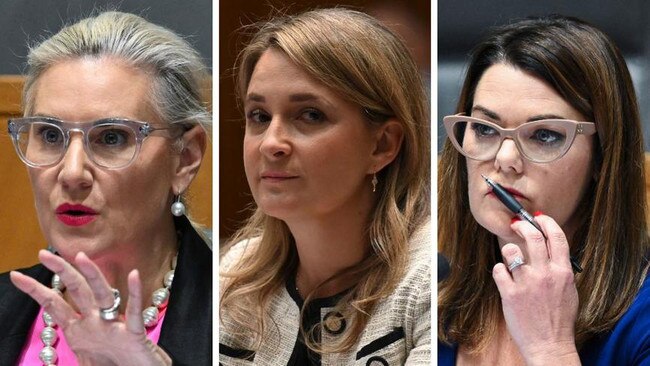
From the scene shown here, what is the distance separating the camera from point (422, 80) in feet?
6.99

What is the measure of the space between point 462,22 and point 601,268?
585mm

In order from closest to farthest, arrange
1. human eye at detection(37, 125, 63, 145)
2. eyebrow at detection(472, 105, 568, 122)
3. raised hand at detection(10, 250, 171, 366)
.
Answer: raised hand at detection(10, 250, 171, 366) < eyebrow at detection(472, 105, 568, 122) < human eye at detection(37, 125, 63, 145)

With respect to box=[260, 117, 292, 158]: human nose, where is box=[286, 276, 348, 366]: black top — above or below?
below

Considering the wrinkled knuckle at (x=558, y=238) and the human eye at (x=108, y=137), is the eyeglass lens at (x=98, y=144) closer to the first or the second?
the human eye at (x=108, y=137)

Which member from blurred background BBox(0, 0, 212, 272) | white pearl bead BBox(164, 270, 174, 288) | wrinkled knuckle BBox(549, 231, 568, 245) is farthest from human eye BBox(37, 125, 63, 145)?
wrinkled knuckle BBox(549, 231, 568, 245)

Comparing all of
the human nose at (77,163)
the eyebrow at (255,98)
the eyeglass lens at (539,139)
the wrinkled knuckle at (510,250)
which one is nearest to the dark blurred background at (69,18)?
the eyebrow at (255,98)

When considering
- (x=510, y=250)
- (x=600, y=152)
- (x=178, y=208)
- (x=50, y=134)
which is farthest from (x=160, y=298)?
(x=600, y=152)

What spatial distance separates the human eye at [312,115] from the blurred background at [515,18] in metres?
0.25

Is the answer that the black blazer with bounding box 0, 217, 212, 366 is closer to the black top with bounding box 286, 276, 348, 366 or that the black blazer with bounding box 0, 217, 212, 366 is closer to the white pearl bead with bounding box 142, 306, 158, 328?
the white pearl bead with bounding box 142, 306, 158, 328

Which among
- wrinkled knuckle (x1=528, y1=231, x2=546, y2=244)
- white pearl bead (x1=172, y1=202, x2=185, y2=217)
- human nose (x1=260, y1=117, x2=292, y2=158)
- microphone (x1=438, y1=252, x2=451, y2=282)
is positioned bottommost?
microphone (x1=438, y1=252, x2=451, y2=282)

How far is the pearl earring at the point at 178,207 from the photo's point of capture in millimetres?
2189

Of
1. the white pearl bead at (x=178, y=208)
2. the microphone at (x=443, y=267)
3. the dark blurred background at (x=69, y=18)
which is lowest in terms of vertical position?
the microphone at (x=443, y=267)

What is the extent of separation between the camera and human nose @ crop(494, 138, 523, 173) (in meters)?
2.05

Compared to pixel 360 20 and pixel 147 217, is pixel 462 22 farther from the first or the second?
pixel 147 217
